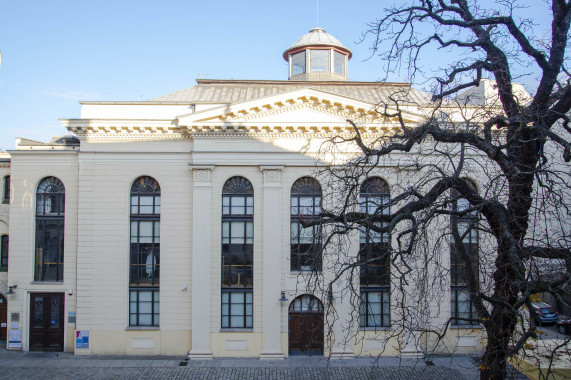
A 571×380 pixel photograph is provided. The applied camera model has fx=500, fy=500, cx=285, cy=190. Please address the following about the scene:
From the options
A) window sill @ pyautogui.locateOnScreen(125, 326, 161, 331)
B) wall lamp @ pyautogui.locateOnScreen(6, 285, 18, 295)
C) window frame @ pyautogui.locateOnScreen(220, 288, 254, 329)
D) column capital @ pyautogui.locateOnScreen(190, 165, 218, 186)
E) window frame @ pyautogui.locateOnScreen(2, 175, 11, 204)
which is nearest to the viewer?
window sill @ pyautogui.locateOnScreen(125, 326, 161, 331)

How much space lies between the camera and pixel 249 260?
2200cm

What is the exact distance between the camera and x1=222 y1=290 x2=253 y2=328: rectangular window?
71.2ft

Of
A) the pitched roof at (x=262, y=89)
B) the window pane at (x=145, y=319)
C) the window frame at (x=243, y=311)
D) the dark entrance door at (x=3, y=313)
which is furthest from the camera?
the pitched roof at (x=262, y=89)

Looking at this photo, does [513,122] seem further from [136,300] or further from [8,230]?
[8,230]

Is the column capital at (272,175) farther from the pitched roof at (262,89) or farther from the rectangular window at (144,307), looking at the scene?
the rectangular window at (144,307)

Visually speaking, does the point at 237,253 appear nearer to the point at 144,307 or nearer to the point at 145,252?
the point at 145,252

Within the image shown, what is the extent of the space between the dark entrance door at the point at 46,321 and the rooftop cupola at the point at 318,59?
58.3ft

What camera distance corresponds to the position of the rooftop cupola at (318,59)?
2988cm

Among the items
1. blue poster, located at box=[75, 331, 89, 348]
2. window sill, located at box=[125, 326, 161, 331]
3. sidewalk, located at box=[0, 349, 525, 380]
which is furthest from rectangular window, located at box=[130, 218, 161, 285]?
sidewalk, located at box=[0, 349, 525, 380]

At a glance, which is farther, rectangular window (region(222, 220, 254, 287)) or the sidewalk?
rectangular window (region(222, 220, 254, 287))

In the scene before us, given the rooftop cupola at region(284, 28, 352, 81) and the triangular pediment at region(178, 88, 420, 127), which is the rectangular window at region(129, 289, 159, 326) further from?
the rooftop cupola at region(284, 28, 352, 81)

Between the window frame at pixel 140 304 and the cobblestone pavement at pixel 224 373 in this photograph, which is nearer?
the cobblestone pavement at pixel 224 373

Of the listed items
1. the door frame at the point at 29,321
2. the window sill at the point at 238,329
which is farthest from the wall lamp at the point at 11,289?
the window sill at the point at 238,329

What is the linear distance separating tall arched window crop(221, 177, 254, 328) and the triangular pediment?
2.75m
